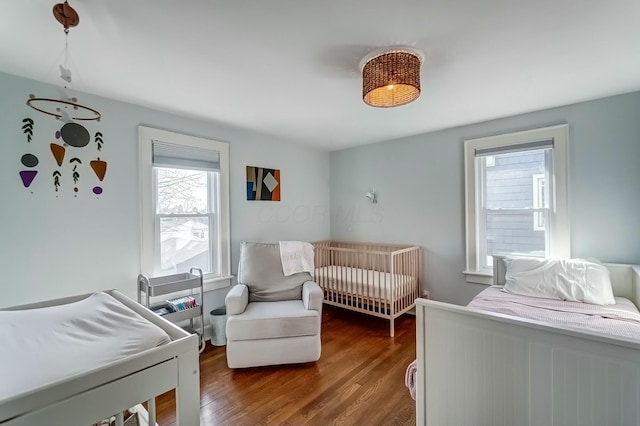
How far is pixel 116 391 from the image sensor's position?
799 millimetres

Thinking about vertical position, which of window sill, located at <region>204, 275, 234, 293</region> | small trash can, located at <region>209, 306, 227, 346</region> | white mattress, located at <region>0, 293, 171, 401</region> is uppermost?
white mattress, located at <region>0, 293, 171, 401</region>

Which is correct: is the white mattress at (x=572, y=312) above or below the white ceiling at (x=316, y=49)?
below

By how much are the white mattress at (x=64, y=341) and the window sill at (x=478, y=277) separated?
9.92 ft

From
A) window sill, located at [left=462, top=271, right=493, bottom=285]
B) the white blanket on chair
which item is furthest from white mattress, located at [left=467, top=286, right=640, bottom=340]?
the white blanket on chair

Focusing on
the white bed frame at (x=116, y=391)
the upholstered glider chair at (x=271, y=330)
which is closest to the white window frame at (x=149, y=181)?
the upholstered glider chair at (x=271, y=330)

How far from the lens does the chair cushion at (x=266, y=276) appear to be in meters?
2.68

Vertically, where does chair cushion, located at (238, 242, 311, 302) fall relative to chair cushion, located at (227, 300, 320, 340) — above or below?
above

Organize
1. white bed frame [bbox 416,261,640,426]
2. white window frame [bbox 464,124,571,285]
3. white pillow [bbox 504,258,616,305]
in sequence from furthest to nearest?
1. white window frame [bbox 464,124,571,285]
2. white pillow [bbox 504,258,616,305]
3. white bed frame [bbox 416,261,640,426]

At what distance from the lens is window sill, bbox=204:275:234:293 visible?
284 centimetres

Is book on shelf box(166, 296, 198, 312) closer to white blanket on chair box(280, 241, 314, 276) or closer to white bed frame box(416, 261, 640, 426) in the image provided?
white blanket on chair box(280, 241, 314, 276)

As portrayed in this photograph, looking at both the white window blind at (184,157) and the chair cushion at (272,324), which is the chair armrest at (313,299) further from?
the white window blind at (184,157)

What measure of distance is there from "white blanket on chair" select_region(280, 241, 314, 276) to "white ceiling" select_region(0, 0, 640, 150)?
4.56 ft

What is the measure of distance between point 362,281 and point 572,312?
1.78m

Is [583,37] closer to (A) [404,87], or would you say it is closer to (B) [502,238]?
(A) [404,87]
